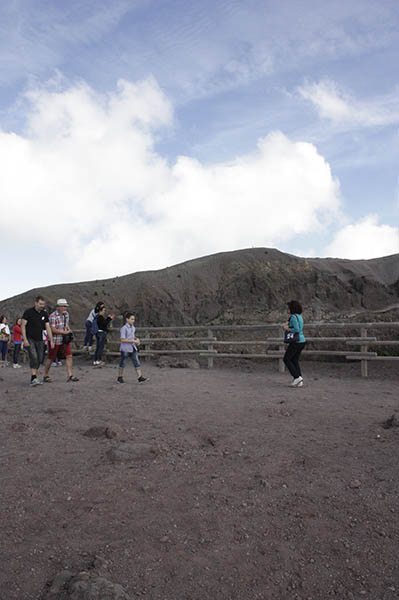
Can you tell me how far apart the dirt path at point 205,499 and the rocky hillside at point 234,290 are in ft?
59.2

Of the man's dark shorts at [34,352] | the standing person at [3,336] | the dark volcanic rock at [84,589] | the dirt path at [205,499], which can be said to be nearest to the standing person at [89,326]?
the standing person at [3,336]

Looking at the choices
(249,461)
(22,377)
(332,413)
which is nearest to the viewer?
(249,461)

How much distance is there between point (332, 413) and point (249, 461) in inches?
97.1

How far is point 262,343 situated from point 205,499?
8775 mm

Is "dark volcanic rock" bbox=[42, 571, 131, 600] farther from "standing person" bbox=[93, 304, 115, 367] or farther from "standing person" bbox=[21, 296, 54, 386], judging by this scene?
"standing person" bbox=[93, 304, 115, 367]

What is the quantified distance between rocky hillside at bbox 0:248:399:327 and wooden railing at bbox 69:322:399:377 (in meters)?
7.82

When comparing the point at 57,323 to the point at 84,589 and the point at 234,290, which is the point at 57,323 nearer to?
the point at 84,589

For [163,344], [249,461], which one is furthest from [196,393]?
[163,344]

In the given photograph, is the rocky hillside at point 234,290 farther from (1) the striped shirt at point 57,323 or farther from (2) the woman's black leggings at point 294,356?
(2) the woman's black leggings at point 294,356

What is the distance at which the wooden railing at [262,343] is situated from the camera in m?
10.8

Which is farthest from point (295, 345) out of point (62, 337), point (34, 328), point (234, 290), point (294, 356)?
point (234, 290)

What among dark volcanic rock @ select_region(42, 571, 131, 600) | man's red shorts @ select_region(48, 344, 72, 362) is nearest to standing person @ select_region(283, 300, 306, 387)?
man's red shorts @ select_region(48, 344, 72, 362)

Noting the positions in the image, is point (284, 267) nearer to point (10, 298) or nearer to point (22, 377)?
point (10, 298)

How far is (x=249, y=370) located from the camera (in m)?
12.5
